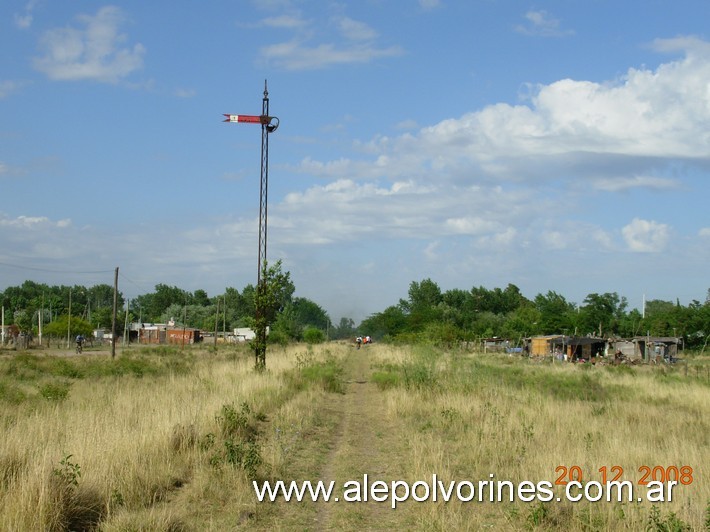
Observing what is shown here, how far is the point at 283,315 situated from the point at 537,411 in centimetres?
6546

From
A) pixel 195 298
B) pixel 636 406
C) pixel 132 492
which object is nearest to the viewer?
pixel 132 492

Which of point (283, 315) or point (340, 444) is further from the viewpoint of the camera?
point (283, 315)

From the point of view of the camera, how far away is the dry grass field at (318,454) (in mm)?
6754

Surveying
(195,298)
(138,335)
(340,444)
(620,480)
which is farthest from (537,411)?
(195,298)

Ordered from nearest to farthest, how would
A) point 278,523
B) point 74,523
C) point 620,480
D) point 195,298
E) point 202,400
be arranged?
point 74,523, point 278,523, point 620,480, point 202,400, point 195,298

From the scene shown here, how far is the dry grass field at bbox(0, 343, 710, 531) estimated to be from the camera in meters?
6.75

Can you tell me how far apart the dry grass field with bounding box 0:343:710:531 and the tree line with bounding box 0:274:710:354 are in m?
12.0

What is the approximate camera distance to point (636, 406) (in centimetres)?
1922

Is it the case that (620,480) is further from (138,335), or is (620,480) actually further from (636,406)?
(138,335)

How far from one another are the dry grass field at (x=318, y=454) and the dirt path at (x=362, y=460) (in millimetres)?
36

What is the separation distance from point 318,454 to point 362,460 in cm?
83

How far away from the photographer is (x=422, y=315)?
93250mm
